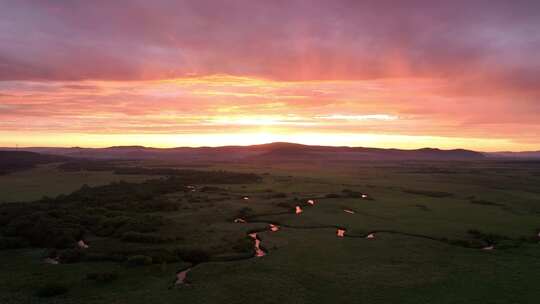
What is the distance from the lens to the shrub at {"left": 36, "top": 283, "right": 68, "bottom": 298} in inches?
1013

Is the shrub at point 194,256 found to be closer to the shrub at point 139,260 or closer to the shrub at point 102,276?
the shrub at point 139,260

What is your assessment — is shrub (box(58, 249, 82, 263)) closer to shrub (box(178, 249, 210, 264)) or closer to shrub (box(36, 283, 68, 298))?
shrub (box(36, 283, 68, 298))

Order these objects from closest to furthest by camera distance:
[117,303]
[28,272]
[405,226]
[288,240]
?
[117,303] → [28,272] → [288,240] → [405,226]

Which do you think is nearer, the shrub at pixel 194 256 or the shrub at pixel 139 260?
the shrub at pixel 139 260

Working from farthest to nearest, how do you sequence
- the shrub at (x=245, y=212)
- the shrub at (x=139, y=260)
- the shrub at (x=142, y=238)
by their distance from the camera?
the shrub at (x=245, y=212) → the shrub at (x=142, y=238) → the shrub at (x=139, y=260)

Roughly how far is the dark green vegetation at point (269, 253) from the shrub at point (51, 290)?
0.06 meters

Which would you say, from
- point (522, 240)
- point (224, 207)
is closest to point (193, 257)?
point (224, 207)

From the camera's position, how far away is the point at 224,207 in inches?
2315

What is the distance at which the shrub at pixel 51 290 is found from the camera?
2573 centimetres

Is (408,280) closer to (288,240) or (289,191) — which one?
(288,240)

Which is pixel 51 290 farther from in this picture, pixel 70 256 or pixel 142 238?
pixel 142 238

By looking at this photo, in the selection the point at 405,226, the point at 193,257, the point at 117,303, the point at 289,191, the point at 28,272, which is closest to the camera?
the point at 117,303

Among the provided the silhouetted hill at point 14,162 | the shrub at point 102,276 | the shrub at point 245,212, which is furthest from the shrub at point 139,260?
the silhouetted hill at point 14,162

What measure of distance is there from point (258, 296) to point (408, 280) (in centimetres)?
1086
